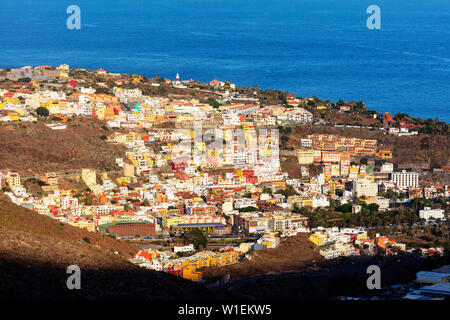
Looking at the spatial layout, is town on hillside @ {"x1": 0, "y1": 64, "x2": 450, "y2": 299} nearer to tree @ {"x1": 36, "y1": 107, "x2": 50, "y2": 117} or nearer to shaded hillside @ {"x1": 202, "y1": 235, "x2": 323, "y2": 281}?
tree @ {"x1": 36, "y1": 107, "x2": 50, "y2": 117}

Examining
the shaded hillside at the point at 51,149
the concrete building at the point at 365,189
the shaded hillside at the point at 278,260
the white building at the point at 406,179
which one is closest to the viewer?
the shaded hillside at the point at 278,260

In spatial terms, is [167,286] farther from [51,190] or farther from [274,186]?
[274,186]

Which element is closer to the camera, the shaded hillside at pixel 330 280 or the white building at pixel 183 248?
the shaded hillside at pixel 330 280

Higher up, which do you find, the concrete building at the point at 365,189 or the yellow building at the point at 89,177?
the yellow building at the point at 89,177

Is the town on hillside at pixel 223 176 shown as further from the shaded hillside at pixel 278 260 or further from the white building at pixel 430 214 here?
the shaded hillside at pixel 278 260

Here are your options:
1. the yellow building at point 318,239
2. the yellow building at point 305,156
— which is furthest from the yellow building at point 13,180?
the yellow building at point 305,156

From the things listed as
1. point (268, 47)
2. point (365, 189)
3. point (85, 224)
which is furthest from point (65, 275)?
point (268, 47)

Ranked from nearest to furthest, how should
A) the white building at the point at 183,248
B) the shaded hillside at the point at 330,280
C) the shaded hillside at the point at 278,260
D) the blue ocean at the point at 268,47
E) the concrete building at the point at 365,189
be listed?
the shaded hillside at the point at 330,280 < the shaded hillside at the point at 278,260 < the white building at the point at 183,248 < the concrete building at the point at 365,189 < the blue ocean at the point at 268,47
